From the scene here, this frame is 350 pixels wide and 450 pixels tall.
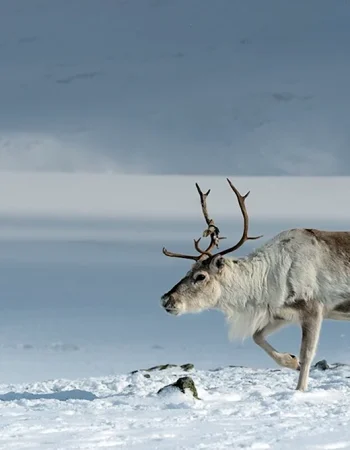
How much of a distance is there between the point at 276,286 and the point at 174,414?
2.58 meters

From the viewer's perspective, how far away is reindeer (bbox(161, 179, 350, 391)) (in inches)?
460

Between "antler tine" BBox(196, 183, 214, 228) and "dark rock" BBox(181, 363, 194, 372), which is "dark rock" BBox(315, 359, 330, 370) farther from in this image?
"antler tine" BBox(196, 183, 214, 228)

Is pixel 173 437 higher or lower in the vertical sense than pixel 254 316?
lower

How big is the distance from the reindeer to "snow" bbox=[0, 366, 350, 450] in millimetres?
814

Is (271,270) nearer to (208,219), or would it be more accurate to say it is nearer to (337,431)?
(208,219)

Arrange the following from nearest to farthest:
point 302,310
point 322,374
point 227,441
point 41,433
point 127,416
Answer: point 227,441
point 41,433
point 127,416
point 302,310
point 322,374

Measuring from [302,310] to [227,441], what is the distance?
143 inches

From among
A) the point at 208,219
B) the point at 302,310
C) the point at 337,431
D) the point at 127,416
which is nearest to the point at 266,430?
the point at 337,431

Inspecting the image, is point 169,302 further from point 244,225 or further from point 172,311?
point 244,225

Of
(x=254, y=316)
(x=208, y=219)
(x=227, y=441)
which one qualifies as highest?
(x=208, y=219)

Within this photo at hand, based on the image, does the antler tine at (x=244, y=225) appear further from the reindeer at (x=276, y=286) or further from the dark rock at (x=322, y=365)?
the dark rock at (x=322, y=365)

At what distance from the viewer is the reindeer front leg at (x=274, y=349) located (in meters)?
11.8

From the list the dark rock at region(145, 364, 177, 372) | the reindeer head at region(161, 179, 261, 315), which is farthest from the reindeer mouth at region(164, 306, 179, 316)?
the dark rock at region(145, 364, 177, 372)

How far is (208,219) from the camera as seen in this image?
41.2ft
